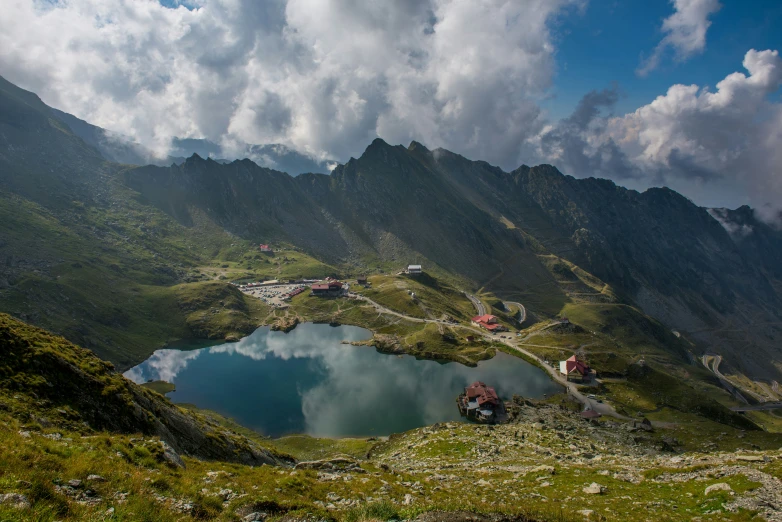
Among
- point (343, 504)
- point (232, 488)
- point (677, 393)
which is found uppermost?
point (232, 488)

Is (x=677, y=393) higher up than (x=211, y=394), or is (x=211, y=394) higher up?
(x=211, y=394)

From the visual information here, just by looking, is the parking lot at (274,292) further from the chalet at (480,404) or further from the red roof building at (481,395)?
the chalet at (480,404)

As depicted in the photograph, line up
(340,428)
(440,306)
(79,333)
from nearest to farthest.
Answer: (340,428), (79,333), (440,306)

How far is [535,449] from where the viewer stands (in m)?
48.2

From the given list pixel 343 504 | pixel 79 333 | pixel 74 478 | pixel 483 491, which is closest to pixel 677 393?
pixel 483 491

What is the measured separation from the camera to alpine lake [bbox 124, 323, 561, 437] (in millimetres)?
76500

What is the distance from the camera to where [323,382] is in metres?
94.1

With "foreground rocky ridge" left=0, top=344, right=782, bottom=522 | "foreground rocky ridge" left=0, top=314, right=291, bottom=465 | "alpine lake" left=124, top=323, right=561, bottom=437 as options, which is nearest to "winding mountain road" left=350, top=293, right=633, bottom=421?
"alpine lake" left=124, top=323, right=561, bottom=437

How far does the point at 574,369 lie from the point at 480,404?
37.5m

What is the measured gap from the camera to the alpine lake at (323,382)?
76.5m

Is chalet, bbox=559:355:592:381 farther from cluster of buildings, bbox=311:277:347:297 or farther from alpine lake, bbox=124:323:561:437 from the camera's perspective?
cluster of buildings, bbox=311:277:347:297

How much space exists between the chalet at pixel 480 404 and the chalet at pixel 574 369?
Result: 30494mm

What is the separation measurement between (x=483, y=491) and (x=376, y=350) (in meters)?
98.0

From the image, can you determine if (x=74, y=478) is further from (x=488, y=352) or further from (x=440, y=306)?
(x=440, y=306)
